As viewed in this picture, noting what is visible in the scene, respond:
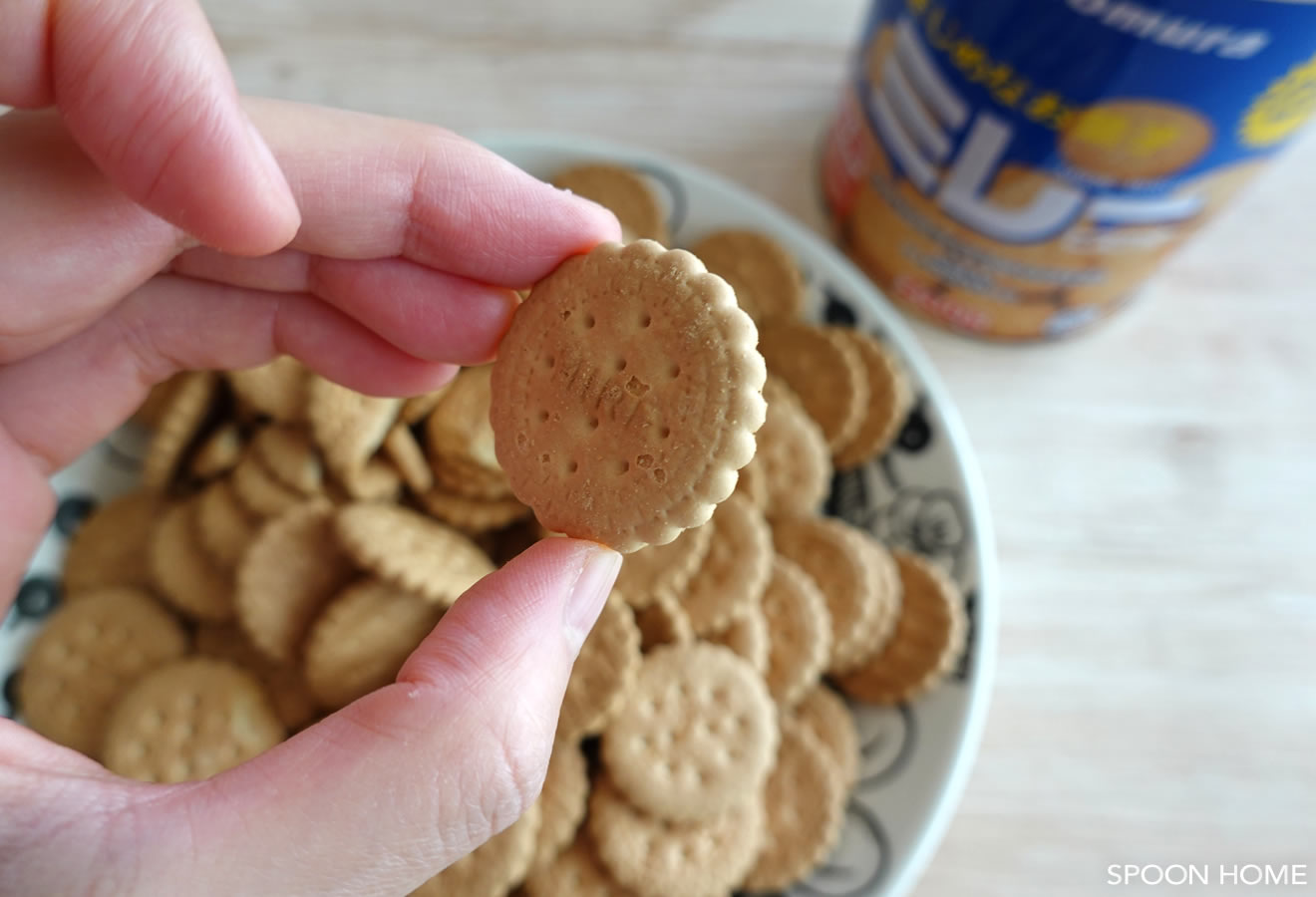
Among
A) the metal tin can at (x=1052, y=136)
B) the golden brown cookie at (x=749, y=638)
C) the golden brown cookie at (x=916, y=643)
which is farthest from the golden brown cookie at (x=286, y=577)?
the metal tin can at (x=1052, y=136)

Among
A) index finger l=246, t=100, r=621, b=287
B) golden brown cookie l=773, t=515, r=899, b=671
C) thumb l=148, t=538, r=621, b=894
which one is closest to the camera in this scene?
thumb l=148, t=538, r=621, b=894

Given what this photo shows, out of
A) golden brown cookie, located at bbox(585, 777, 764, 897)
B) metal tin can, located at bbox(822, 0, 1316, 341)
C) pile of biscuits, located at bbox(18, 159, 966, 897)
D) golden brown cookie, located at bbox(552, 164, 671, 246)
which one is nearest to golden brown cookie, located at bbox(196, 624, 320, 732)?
pile of biscuits, located at bbox(18, 159, 966, 897)

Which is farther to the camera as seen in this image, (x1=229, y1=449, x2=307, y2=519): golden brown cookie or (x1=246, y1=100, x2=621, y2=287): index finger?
(x1=229, y1=449, x2=307, y2=519): golden brown cookie

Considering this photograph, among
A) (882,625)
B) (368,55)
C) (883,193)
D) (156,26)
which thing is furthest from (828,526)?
(368,55)

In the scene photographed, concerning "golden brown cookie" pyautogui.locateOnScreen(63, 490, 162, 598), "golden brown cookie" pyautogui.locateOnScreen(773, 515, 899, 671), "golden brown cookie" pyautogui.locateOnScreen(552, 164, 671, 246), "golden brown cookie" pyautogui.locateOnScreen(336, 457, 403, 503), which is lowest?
"golden brown cookie" pyautogui.locateOnScreen(63, 490, 162, 598)

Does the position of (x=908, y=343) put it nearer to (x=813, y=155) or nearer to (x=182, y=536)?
(x=813, y=155)

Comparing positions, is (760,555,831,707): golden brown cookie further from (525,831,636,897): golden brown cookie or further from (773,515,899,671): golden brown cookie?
(525,831,636,897): golden brown cookie
